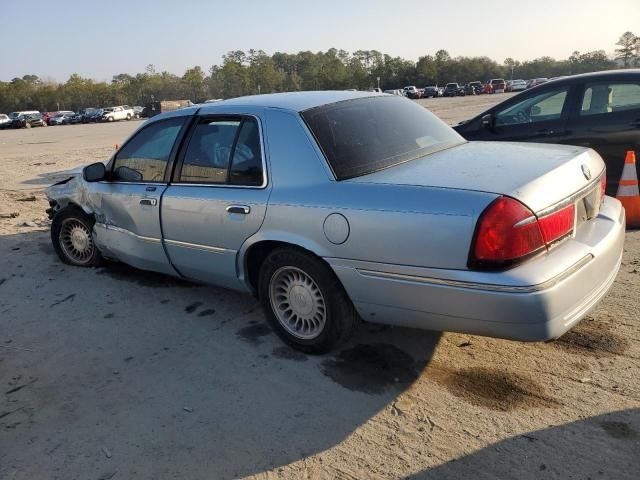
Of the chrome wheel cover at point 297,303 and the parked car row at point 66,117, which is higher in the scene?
the parked car row at point 66,117

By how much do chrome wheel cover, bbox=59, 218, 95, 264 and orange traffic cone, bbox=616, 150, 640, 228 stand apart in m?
5.59

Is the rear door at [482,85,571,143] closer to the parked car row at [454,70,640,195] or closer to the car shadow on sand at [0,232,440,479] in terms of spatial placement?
the parked car row at [454,70,640,195]

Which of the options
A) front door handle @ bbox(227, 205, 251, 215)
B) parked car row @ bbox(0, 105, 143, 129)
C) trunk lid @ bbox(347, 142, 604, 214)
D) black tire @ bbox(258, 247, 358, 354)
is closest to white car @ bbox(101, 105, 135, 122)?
parked car row @ bbox(0, 105, 143, 129)

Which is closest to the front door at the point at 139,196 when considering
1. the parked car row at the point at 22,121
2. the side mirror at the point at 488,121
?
the side mirror at the point at 488,121

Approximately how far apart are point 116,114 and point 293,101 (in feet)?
199

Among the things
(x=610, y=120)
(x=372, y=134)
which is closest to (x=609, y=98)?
(x=610, y=120)

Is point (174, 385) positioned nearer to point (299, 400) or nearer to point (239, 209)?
point (299, 400)

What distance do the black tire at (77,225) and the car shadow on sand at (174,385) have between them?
0.76 metres

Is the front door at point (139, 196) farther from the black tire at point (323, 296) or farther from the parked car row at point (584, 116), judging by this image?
the parked car row at point (584, 116)

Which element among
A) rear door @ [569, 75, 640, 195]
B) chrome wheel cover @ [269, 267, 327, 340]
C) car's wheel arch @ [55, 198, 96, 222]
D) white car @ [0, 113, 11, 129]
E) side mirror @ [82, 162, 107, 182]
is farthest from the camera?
white car @ [0, 113, 11, 129]

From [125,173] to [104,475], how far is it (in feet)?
9.01

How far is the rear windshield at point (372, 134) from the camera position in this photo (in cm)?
331

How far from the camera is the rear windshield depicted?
3311 millimetres

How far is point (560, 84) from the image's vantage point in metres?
6.37
